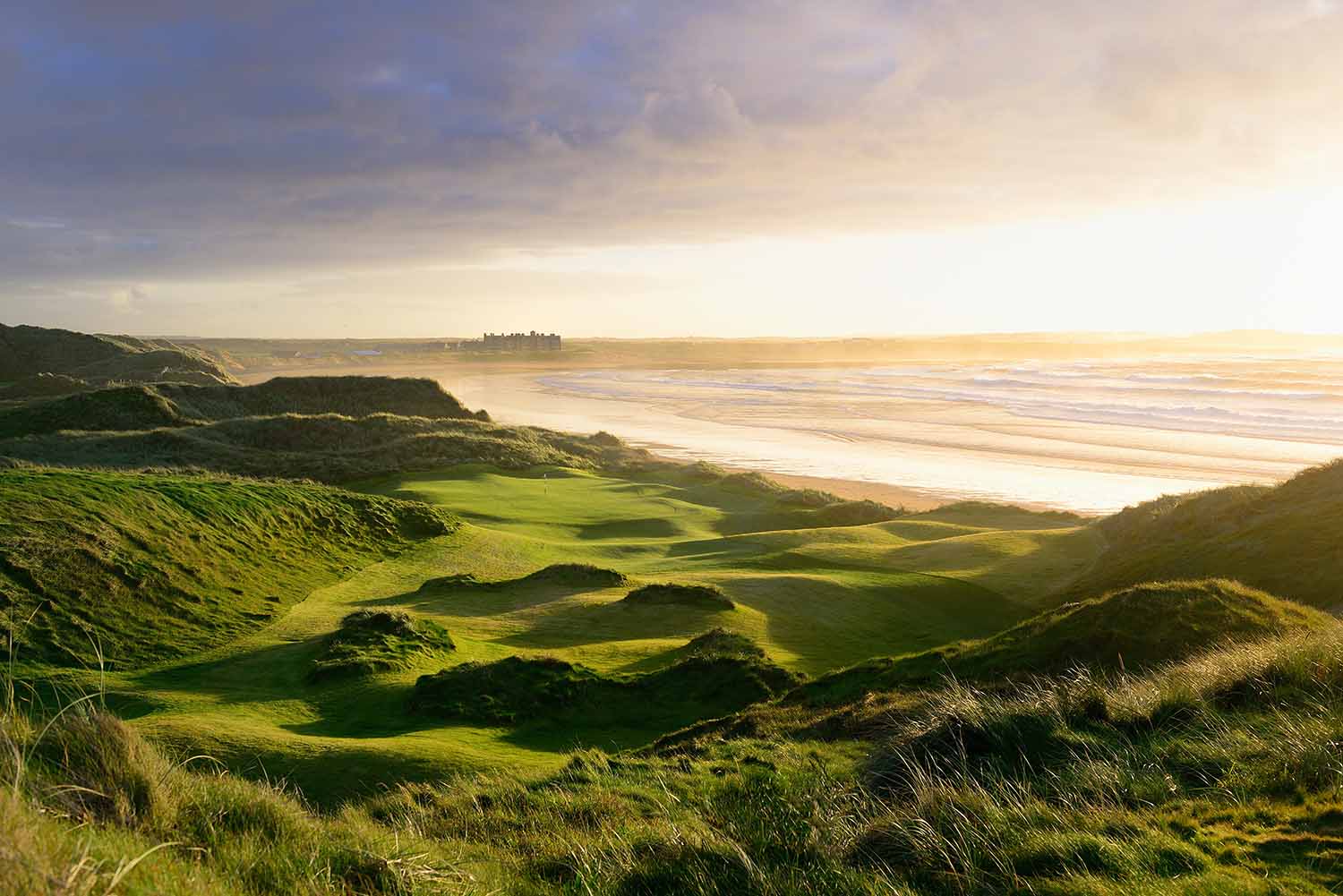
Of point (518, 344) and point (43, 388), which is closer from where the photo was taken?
point (43, 388)

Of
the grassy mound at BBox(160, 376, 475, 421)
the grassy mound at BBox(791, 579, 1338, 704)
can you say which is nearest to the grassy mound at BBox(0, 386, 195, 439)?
the grassy mound at BBox(160, 376, 475, 421)

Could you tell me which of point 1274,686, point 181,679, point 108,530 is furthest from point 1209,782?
point 108,530

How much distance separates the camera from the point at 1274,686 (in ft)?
24.6

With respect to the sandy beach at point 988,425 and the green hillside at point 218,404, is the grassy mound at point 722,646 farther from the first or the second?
the green hillside at point 218,404

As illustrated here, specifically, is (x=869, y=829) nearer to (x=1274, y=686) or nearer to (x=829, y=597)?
(x=1274, y=686)

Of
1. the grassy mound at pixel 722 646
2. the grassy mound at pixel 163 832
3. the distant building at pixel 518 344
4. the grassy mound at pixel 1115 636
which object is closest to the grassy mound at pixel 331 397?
the grassy mound at pixel 722 646

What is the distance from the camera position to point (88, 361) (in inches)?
3282

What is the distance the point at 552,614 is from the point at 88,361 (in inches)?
3281

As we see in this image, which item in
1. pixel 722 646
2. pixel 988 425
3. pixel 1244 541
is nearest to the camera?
pixel 722 646

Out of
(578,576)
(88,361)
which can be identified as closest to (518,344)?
(88,361)

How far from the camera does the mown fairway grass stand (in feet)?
34.3

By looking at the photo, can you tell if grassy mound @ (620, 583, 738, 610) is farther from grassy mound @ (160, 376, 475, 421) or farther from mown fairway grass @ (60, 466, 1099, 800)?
grassy mound @ (160, 376, 475, 421)

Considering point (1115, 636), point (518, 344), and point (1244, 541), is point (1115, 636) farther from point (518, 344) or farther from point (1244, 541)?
point (518, 344)

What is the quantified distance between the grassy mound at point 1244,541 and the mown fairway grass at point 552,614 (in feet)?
4.72
